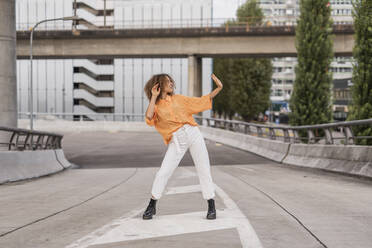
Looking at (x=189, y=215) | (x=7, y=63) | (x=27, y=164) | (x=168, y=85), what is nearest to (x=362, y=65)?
(x=7, y=63)

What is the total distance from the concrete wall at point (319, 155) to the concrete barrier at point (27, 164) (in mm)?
7659

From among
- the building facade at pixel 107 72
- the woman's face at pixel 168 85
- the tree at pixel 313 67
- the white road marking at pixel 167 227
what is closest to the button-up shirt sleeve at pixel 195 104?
the woman's face at pixel 168 85

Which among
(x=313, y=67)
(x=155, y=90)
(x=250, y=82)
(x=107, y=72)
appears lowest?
(x=155, y=90)

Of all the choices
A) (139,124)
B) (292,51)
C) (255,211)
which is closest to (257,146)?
(255,211)

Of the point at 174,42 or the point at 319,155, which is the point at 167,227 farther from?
the point at 174,42

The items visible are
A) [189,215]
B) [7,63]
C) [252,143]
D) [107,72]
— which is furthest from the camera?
[107,72]

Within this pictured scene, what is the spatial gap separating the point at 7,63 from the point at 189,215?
36.2ft

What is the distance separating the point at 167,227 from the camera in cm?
588

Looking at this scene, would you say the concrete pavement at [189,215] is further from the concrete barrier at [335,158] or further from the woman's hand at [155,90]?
the woman's hand at [155,90]

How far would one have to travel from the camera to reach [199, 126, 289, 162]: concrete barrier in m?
19.9

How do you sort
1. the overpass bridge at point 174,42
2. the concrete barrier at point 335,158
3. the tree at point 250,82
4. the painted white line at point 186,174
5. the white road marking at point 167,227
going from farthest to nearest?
the tree at point 250,82 → the overpass bridge at point 174,42 → the painted white line at point 186,174 → the concrete barrier at point 335,158 → the white road marking at point 167,227

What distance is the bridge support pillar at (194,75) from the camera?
157 feet

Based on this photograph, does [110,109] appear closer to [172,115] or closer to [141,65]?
[141,65]

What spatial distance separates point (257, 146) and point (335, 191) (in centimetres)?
1443
